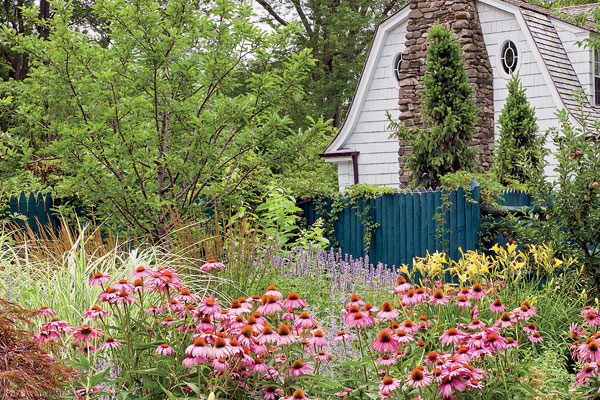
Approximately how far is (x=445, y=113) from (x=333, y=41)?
520 inches

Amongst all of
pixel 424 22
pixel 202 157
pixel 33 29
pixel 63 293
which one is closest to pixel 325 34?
pixel 33 29

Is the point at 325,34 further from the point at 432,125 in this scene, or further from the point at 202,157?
the point at 202,157

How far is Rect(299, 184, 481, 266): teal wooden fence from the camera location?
7.50 metres

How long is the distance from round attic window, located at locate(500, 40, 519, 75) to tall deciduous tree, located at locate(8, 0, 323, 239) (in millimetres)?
7279

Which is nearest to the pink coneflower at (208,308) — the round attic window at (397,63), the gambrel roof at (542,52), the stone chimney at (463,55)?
the stone chimney at (463,55)

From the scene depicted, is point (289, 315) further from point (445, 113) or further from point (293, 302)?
point (445, 113)

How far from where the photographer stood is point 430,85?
31.0 ft

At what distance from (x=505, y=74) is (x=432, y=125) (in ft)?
11.8

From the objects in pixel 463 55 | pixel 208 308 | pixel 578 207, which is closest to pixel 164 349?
pixel 208 308

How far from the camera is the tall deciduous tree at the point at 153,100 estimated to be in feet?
19.1

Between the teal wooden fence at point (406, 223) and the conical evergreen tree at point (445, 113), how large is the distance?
1.45m

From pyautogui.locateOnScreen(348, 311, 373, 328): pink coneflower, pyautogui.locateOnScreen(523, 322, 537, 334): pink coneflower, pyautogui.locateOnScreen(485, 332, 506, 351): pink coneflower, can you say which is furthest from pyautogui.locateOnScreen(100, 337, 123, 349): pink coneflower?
pyautogui.locateOnScreen(523, 322, 537, 334): pink coneflower

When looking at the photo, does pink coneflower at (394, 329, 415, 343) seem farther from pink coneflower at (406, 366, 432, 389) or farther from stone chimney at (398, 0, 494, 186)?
stone chimney at (398, 0, 494, 186)

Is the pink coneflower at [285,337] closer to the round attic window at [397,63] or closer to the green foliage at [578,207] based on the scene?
the green foliage at [578,207]
